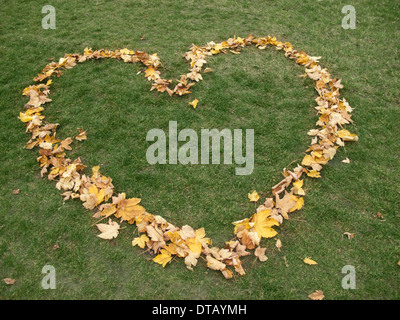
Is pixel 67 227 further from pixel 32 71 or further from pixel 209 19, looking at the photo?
pixel 209 19

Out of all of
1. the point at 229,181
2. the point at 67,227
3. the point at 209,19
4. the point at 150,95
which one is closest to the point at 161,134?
the point at 150,95

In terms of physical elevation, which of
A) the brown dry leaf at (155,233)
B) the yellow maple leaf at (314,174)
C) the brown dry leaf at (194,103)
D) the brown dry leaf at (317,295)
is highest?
the brown dry leaf at (194,103)

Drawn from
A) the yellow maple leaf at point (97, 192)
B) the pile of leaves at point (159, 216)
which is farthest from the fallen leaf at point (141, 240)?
the yellow maple leaf at point (97, 192)

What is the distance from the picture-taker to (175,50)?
16.8ft

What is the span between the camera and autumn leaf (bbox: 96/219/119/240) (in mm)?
2967

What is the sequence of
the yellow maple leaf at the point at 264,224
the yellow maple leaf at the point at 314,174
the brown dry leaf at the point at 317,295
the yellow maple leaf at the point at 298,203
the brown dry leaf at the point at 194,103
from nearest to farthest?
1. the brown dry leaf at the point at 317,295
2. the yellow maple leaf at the point at 264,224
3. the yellow maple leaf at the point at 298,203
4. the yellow maple leaf at the point at 314,174
5. the brown dry leaf at the point at 194,103

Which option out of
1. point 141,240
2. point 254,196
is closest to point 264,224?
point 254,196

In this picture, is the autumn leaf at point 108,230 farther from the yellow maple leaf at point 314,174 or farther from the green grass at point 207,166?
the yellow maple leaf at point 314,174

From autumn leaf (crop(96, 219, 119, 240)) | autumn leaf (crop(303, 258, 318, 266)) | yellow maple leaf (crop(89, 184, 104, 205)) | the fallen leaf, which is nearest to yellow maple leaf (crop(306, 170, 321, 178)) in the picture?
autumn leaf (crop(303, 258, 318, 266))

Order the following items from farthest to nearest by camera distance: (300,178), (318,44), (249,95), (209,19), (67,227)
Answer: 1. (209,19)
2. (318,44)
3. (249,95)
4. (300,178)
5. (67,227)

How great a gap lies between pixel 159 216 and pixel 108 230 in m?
0.45

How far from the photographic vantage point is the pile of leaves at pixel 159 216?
2.84 m
